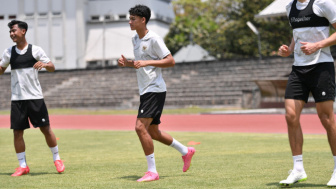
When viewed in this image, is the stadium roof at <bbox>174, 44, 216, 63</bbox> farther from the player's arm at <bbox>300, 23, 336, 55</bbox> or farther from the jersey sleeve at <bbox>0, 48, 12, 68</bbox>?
the player's arm at <bbox>300, 23, 336, 55</bbox>

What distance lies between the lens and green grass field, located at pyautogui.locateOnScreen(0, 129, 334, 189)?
794cm

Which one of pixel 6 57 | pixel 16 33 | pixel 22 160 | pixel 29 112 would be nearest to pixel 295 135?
pixel 29 112

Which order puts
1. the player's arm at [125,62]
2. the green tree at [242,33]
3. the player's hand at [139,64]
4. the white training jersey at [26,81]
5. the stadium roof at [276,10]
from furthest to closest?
the green tree at [242,33] → the stadium roof at [276,10] → the white training jersey at [26,81] → the player's arm at [125,62] → the player's hand at [139,64]

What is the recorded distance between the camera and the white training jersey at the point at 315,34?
711cm

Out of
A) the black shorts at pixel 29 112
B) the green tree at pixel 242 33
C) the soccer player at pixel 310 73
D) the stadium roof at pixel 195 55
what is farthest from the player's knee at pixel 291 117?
the stadium roof at pixel 195 55

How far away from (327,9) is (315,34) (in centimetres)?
31

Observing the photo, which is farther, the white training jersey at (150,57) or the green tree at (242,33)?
the green tree at (242,33)

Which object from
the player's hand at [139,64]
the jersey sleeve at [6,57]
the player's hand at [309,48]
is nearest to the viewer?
the player's hand at [309,48]

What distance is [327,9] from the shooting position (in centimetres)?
709

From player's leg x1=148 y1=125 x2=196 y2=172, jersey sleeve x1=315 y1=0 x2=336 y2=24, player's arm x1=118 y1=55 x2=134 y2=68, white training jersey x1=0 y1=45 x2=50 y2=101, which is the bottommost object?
player's leg x1=148 y1=125 x2=196 y2=172

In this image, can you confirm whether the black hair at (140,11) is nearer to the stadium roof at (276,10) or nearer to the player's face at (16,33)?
the player's face at (16,33)

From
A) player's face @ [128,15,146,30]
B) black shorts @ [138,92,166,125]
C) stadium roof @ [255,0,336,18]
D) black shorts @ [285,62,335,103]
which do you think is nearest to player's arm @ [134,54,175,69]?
black shorts @ [138,92,166,125]

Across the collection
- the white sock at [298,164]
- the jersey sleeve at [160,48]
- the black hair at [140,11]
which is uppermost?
the black hair at [140,11]

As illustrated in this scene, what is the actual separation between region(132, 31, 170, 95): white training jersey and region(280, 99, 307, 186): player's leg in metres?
1.74
